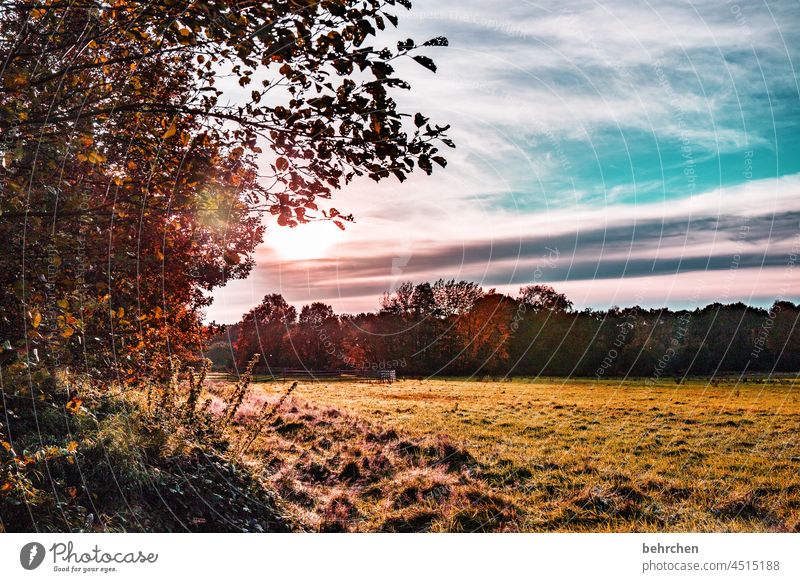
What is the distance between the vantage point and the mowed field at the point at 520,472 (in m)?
8.40

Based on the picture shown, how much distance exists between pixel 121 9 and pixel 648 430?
1887 cm

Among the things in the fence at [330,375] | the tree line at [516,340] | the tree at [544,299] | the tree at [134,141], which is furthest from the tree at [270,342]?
the tree at [134,141]

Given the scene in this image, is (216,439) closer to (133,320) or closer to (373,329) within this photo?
(133,320)

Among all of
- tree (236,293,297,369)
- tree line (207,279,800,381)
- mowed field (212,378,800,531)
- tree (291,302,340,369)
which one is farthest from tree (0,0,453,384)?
tree (236,293,297,369)

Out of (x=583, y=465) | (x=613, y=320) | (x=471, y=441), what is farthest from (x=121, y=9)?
(x=613, y=320)

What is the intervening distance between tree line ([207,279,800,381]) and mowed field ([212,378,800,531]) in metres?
21.2

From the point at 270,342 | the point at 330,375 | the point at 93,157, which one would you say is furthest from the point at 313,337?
the point at 93,157

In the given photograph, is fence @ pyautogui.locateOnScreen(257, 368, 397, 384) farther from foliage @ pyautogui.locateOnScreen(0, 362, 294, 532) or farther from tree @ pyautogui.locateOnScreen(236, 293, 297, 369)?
foliage @ pyautogui.locateOnScreen(0, 362, 294, 532)

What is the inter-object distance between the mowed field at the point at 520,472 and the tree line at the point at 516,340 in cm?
2125

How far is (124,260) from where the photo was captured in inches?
235

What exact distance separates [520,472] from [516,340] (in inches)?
2507

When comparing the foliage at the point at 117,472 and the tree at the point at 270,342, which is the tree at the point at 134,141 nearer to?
the foliage at the point at 117,472

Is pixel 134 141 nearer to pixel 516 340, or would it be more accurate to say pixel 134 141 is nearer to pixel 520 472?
pixel 520 472

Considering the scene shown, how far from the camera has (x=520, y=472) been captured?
11.6m
